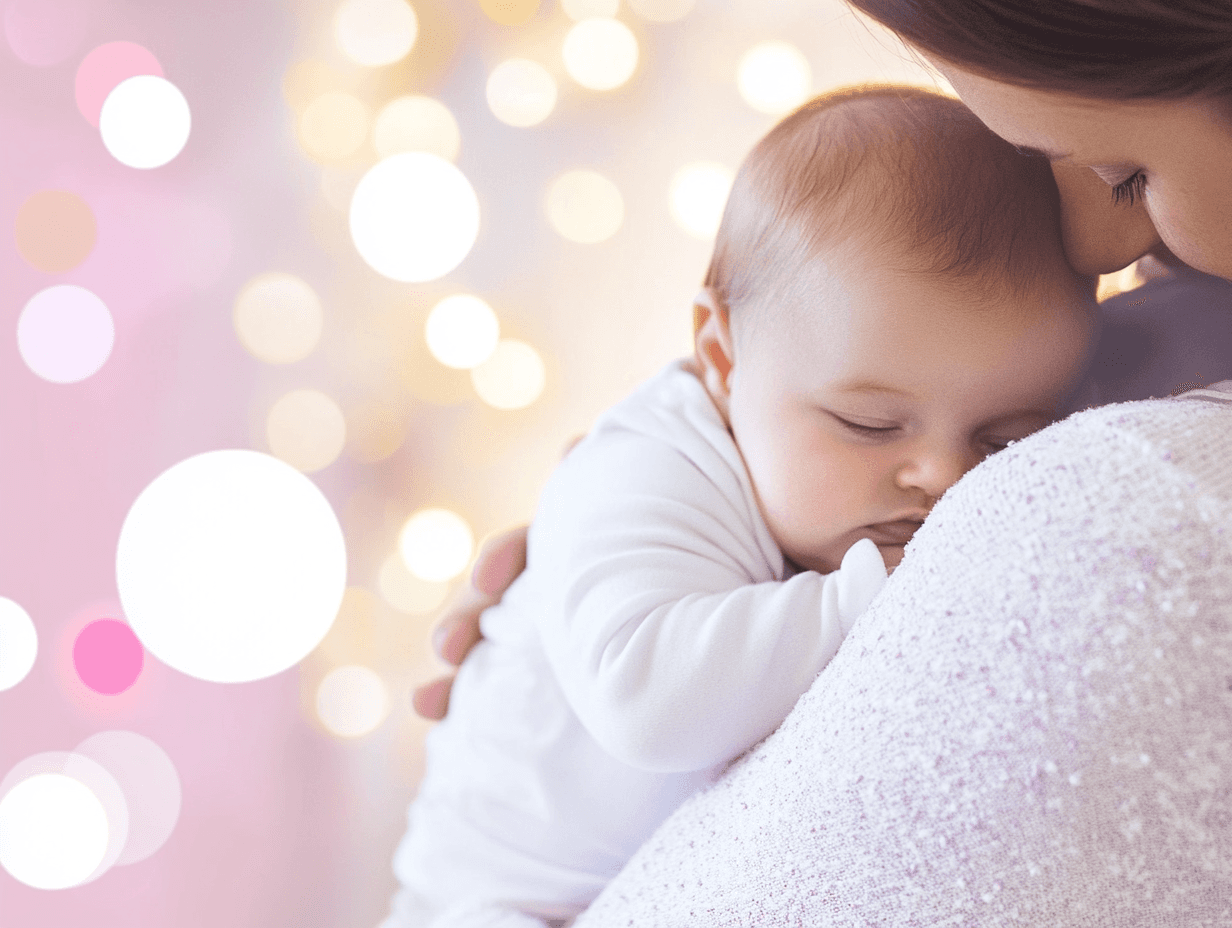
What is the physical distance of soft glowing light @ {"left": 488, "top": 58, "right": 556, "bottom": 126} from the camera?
192cm

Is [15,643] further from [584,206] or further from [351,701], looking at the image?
[584,206]

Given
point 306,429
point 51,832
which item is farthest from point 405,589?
Result: point 51,832

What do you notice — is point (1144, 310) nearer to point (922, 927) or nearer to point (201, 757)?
point (922, 927)

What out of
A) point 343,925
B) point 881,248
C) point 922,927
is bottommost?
point 343,925

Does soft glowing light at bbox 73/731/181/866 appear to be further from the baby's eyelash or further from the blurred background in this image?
the baby's eyelash

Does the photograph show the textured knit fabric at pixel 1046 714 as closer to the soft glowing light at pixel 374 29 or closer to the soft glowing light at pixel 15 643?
the soft glowing light at pixel 15 643

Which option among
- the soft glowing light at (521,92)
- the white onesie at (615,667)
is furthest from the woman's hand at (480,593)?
the soft glowing light at (521,92)

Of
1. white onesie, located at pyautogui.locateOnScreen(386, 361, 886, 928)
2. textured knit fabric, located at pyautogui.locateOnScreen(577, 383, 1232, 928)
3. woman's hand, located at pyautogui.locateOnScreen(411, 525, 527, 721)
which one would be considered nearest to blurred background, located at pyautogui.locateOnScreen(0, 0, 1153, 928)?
woman's hand, located at pyautogui.locateOnScreen(411, 525, 527, 721)

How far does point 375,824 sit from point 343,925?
176 mm

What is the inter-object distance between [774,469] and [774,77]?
134 cm

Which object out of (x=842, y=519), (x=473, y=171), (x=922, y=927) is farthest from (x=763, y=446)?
(x=473, y=171)

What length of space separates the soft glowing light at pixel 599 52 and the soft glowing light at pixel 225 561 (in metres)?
→ 0.96

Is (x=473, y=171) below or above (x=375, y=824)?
above

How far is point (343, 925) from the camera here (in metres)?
1.75
